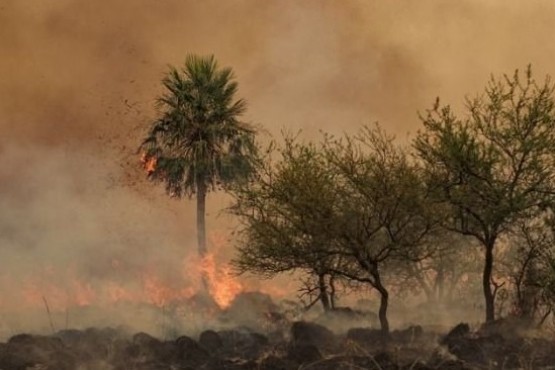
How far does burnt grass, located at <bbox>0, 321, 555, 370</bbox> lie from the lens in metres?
20.0

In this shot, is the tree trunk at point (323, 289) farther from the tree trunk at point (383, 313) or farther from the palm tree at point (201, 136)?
the palm tree at point (201, 136)

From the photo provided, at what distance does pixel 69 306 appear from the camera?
135 feet

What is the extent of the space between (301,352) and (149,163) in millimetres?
23993

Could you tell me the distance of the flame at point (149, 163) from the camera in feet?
140

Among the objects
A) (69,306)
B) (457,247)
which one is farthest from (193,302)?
(457,247)

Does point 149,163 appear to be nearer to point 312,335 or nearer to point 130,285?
point 130,285

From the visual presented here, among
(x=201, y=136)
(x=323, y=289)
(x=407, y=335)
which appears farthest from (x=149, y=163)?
(x=407, y=335)

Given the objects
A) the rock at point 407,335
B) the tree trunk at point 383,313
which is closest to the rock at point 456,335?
the rock at point 407,335

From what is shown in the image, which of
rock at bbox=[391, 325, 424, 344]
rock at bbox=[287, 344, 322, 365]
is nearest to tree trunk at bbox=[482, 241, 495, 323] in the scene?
rock at bbox=[391, 325, 424, 344]

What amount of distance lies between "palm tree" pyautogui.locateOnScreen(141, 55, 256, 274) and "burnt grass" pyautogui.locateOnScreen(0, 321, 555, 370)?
1519 cm

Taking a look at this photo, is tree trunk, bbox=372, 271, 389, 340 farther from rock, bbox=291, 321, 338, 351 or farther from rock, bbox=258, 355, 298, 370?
rock, bbox=258, 355, 298, 370

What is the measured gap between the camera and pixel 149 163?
43.1 m

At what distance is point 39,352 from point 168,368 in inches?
180

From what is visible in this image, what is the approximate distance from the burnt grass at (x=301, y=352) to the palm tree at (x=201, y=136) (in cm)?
1519
